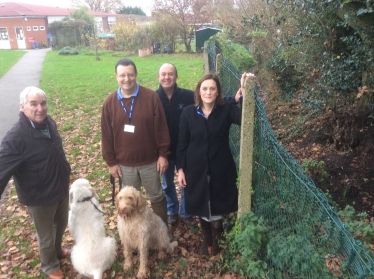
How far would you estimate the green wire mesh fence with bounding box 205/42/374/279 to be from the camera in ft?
7.05

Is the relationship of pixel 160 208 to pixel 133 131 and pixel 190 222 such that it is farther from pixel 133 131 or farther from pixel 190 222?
pixel 133 131

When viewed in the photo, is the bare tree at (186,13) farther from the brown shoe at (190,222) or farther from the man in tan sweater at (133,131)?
the man in tan sweater at (133,131)

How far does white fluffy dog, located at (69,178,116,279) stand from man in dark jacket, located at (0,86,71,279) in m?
0.18

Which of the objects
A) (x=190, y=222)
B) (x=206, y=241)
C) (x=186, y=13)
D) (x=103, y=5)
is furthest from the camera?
(x=103, y=5)

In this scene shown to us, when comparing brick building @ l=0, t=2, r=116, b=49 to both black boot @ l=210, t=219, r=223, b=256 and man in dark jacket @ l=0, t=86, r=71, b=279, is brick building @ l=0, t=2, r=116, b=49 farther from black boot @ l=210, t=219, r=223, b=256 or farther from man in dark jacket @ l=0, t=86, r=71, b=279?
black boot @ l=210, t=219, r=223, b=256

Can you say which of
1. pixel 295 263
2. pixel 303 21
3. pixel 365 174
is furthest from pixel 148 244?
pixel 303 21

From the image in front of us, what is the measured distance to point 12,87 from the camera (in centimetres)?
1470

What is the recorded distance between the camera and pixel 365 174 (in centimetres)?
509

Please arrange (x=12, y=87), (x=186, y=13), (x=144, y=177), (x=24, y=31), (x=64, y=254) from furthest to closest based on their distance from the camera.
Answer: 1. (x=24, y=31)
2. (x=186, y=13)
3. (x=12, y=87)
4. (x=64, y=254)
5. (x=144, y=177)

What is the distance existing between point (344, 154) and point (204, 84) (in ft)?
11.6

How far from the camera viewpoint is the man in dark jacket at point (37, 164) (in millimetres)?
3072

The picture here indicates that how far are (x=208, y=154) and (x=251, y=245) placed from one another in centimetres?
101

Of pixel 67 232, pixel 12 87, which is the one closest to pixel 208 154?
pixel 67 232

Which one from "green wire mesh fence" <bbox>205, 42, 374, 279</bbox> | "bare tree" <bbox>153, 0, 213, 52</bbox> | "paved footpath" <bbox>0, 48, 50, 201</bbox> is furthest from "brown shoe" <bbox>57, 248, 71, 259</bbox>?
"bare tree" <bbox>153, 0, 213, 52</bbox>
